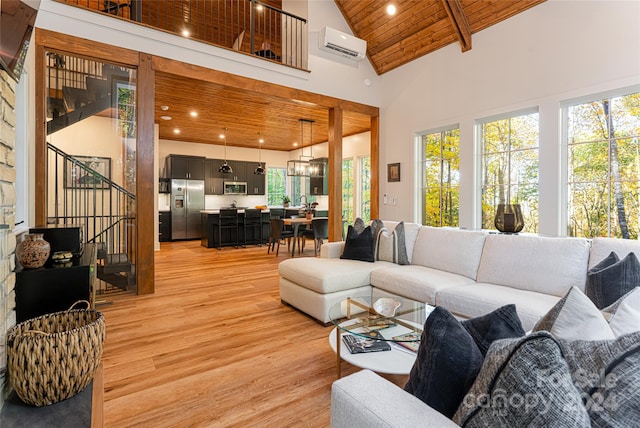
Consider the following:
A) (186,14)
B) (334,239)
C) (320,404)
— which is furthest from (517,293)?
(186,14)

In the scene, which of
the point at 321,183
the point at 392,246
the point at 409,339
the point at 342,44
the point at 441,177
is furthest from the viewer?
the point at 321,183

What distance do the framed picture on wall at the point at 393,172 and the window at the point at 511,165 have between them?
1510 millimetres

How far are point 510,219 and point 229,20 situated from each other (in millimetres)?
6716

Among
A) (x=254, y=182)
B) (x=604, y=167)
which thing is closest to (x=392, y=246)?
(x=604, y=167)

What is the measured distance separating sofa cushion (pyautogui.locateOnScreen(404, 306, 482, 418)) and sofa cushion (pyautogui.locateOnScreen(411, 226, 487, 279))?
7.66ft

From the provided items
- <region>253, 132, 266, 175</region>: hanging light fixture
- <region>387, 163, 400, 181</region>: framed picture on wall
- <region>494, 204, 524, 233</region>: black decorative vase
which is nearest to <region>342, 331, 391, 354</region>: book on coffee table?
<region>494, 204, 524, 233</region>: black decorative vase

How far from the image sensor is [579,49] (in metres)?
3.56

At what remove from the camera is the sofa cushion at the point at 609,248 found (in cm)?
217

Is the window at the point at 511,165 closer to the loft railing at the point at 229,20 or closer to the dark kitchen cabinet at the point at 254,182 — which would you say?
the loft railing at the point at 229,20

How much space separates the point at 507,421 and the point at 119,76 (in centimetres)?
477

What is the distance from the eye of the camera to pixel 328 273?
9.93 feet

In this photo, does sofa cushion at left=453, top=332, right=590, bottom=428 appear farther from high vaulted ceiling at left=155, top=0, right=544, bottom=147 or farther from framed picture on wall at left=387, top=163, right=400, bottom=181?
framed picture on wall at left=387, top=163, right=400, bottom=181

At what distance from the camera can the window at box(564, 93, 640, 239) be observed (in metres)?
3.29

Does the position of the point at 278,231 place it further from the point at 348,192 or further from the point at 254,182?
the point at 254,182
